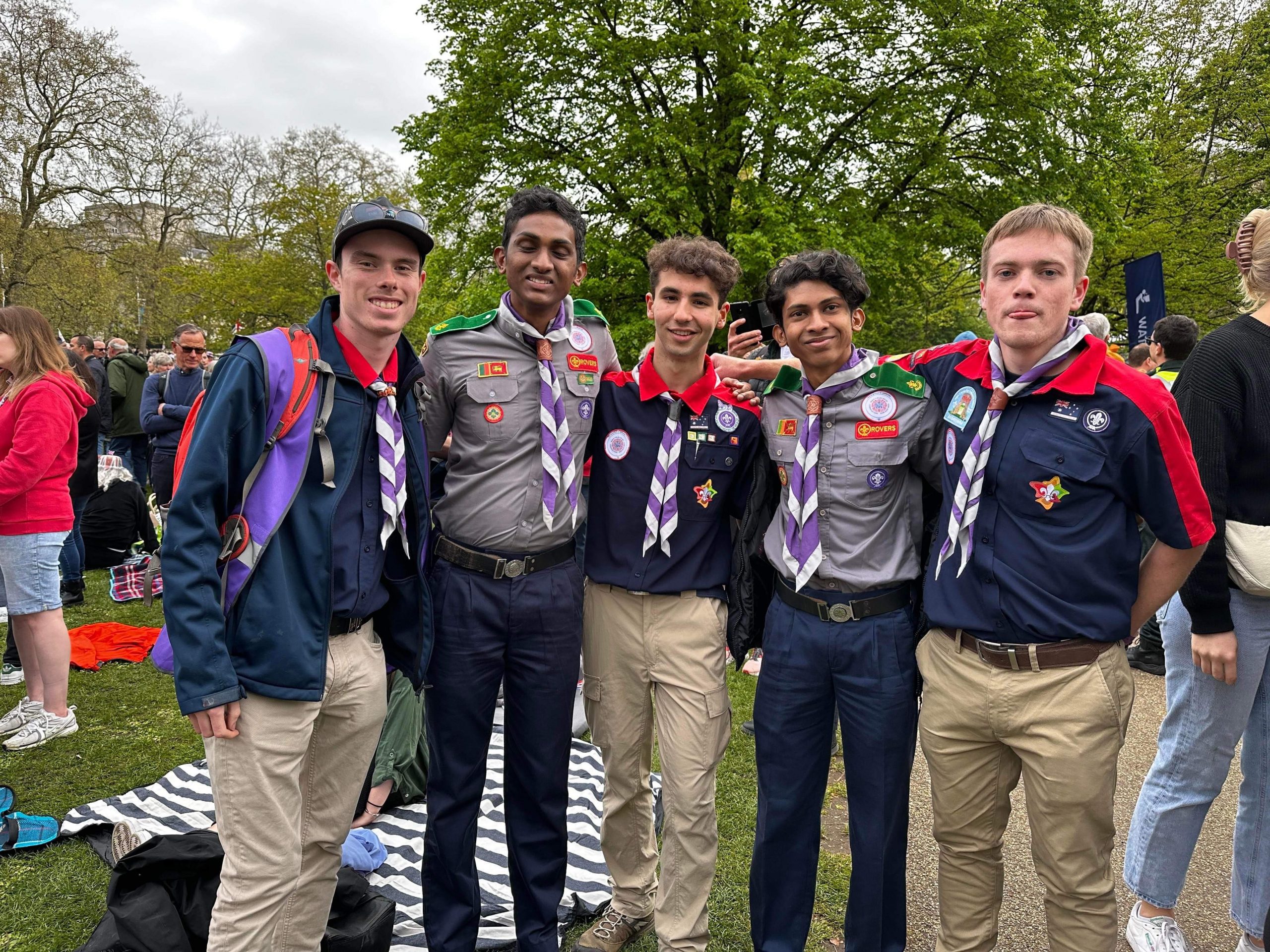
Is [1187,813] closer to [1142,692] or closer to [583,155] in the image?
[1142,692]

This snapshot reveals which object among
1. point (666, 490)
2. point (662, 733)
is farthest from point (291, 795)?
point (666, 490)

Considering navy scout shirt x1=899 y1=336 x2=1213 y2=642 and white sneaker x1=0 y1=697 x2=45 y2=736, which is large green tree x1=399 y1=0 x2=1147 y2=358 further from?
navy scout shirt x1=899 y1=336 x2=1213 y2=642

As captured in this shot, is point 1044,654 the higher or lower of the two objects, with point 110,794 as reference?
higher

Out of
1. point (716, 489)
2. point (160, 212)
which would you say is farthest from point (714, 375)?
point (160, 212)

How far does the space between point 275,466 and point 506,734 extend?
129 cm

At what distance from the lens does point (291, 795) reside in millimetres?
2229

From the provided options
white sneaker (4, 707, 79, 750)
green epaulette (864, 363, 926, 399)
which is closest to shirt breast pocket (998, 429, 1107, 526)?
green epaulette (864, 363, 926, 399)

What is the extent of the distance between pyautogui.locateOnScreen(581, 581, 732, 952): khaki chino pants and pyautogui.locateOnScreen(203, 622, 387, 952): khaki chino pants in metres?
0.84

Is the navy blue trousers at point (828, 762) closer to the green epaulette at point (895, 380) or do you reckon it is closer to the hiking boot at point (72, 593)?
the green epaulette at point (895, 380)

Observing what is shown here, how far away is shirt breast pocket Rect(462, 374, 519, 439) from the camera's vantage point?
9.41 ft

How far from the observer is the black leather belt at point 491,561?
2.78m

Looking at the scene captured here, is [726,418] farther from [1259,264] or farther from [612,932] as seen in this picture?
[612,932]

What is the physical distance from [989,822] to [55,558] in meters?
4.82

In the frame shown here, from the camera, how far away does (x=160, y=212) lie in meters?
25.3
